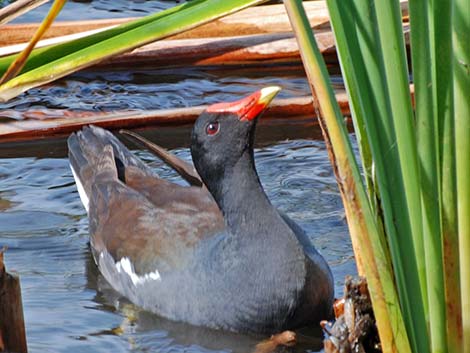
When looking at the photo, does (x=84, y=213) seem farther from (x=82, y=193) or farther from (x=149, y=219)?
(x=149, y=219)

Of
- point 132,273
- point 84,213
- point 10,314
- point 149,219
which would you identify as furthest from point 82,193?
point 10,314

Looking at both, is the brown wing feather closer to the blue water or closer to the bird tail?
the bird tail

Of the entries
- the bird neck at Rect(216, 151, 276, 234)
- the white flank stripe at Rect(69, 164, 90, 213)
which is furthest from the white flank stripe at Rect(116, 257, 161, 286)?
the white flank stripe at Rect(69, 164, 90, 213)

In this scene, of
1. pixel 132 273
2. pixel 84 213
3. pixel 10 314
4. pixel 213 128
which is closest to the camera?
pixel 10 314

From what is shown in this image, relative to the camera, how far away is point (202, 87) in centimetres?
716

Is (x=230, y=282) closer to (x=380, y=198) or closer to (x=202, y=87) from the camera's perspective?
(x=380, y=198)

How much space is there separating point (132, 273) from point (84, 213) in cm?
103

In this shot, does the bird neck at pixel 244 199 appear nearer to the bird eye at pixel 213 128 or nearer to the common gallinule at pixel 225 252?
the common gallinule at pixel 225 252

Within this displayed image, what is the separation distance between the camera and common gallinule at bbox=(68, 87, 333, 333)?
4.41 meters

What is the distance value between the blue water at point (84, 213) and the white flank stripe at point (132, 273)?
0.14 metres

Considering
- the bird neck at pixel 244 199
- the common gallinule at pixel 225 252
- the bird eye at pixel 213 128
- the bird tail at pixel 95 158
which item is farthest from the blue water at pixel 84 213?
the bird eye at pixel 213 128

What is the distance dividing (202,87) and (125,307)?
250 cm

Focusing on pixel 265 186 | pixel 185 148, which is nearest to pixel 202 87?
pixel 185 148

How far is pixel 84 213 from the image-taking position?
5.89 metres
